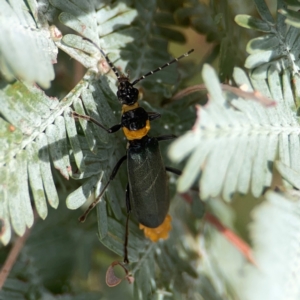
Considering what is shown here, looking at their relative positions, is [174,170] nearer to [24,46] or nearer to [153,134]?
[153,134]

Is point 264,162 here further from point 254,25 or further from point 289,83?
point 254,25

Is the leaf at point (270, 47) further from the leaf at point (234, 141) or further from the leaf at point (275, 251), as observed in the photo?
the leaf at point (275, 251)

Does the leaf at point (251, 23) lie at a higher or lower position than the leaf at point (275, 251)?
higher

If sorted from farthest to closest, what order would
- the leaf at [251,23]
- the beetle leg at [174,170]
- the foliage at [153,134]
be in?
the beetle leg at [174,170], the leaf at [251,23], the foliage at [153,134]

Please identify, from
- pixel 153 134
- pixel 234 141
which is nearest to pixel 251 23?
pixel 234 141

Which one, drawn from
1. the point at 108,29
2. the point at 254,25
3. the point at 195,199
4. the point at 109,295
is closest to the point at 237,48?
the point at 254,25

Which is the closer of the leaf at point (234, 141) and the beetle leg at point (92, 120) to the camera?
the leaf at point (234, 141)

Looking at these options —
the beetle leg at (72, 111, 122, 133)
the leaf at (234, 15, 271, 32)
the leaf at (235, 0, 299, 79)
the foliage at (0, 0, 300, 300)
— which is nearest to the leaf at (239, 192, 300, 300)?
the foliage at (0, 0, 300, 300)

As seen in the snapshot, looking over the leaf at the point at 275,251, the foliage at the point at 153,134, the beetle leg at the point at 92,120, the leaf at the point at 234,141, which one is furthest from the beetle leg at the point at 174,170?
the leaf at the point at 275,251
